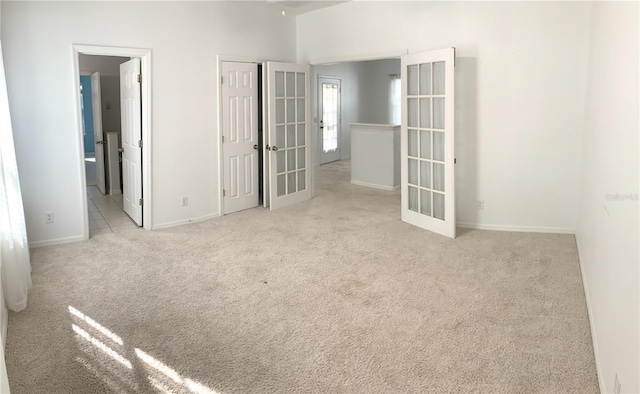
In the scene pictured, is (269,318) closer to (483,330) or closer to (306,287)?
(306,287)

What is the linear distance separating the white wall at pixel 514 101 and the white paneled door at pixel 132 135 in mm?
3248

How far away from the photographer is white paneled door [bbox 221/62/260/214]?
6.20 meters

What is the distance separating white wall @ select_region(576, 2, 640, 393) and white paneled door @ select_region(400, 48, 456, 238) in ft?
4.88

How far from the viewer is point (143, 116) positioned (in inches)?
215

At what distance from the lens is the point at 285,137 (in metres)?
6.82

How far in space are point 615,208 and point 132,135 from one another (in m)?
5.10

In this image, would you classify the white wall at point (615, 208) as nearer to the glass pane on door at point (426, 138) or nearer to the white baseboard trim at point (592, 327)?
the white baseboard trim at point (592, 327)

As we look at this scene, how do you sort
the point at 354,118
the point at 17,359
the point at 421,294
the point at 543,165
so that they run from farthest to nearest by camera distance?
the point at 354,118 → the point at 543,165 → the point at 421,294 → the point at 17,359

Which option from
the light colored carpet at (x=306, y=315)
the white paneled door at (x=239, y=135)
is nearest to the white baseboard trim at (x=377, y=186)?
the white paneled door at (x=239, y=135)

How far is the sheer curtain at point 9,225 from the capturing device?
326cm

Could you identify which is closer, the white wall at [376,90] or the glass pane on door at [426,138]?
the glass pane on door at [426,138]

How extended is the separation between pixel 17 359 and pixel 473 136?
15.4 feet

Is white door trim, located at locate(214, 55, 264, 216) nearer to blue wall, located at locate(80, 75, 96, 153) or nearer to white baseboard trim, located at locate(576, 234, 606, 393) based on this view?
white baseboard trim, located at locate(576, 234, 606, 393)

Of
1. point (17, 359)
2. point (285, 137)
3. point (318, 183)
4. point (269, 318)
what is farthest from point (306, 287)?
point (318, 183)
